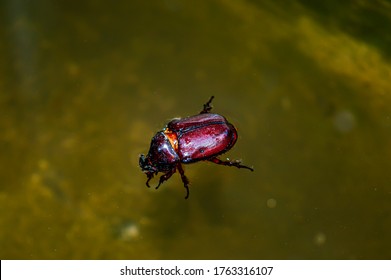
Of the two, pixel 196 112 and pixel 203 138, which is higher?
pixel 196 112

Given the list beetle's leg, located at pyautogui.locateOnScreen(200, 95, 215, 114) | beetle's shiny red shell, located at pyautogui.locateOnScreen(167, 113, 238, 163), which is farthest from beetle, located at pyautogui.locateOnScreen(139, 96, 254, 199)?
beetle's leg, located at pyautogui.locateOnScreen(200, 95, 215, 114)

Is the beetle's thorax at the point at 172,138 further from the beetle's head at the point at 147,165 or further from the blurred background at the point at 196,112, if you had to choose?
the blurred background at the point at 196,112

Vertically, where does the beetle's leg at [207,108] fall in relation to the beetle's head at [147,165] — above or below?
above

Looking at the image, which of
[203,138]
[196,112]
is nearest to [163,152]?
[203,138]

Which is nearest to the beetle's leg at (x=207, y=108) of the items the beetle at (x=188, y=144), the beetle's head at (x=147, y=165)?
the beetle at (x=188, y=144)

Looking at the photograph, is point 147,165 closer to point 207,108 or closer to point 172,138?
point 172,138

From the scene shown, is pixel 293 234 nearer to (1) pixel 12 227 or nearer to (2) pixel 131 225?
(2) pixel 131 225
